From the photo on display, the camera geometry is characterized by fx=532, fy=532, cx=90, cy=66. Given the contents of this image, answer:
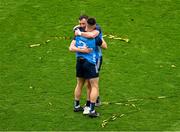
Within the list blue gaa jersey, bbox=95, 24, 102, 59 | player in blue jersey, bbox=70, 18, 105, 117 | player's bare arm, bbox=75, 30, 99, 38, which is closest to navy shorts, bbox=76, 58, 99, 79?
player in blue jersey, bbox=70, 18, 105, 117

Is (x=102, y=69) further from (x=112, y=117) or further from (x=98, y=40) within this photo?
(x=98, y=40)

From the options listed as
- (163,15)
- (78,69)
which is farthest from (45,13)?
(78,69)

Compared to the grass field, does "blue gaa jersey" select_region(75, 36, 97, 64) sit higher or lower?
higher

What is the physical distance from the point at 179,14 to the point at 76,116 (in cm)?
658

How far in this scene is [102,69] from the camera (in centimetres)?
1175

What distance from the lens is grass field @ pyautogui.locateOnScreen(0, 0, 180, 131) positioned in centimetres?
941

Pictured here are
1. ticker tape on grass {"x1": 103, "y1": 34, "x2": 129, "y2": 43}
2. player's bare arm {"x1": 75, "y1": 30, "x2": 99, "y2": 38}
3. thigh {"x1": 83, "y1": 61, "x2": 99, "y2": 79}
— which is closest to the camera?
player's bare arm {"x1": 75, "y1": 30, "x2": 99, "y2": 38}

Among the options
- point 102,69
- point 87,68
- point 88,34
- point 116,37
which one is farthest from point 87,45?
point 116,37

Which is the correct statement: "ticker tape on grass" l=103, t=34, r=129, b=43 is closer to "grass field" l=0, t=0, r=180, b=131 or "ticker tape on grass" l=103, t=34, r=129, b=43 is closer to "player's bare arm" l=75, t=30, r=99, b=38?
"grass field" l=0, t=0, r=180, b=131

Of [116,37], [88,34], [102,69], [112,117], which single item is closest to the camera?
[88,34]

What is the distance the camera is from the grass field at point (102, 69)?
9.41 m

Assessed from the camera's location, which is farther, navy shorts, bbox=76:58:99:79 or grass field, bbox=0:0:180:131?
grass field, bbox=0:0:180:131

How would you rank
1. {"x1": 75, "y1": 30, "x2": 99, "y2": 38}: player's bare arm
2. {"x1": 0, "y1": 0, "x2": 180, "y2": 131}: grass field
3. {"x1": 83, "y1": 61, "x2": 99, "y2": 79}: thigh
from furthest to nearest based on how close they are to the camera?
{"x1": 0, "y1": 0, "x2": 180, "y2": 131}: grass field
{"x1": 83, "y1": 61, "x2": 99, "y2": 79}: thigh
{"x1": 75, "y1": 30, "x2": 99, "y2": 38}: player's bare arm

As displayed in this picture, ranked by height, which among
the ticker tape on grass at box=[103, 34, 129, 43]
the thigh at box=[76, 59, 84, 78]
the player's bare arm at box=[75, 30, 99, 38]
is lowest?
the ticker tape on grass at box=[103, 34, 129, 43]
